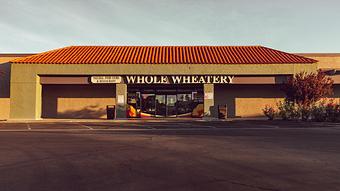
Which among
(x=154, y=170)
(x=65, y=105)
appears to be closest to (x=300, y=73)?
(x=65, y=105)

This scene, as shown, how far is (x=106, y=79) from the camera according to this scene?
31312mm

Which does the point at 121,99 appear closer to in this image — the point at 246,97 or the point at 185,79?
the point at 185,79

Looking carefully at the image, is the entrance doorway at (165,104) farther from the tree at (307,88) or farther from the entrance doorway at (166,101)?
the tree at (307,88)

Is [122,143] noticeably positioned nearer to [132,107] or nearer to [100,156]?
[100,156]

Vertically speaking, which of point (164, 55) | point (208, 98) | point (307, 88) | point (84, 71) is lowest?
point (208, 98)

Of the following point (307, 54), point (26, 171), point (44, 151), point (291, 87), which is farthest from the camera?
point (307, 54)

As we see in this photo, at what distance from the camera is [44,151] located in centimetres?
1184

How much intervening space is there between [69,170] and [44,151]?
3543 mm

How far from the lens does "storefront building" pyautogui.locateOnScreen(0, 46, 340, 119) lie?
31109 millimetres

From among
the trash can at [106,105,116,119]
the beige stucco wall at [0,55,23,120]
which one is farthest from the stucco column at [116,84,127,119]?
the beige stucco wall at [0,55,23,120]

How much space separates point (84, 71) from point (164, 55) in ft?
23.9

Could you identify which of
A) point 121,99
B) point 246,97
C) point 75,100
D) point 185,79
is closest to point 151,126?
point 121,99

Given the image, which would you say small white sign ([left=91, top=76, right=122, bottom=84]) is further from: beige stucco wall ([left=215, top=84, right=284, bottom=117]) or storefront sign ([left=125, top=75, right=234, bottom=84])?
beige stucco wall ([left=215, top=84, right=284, bottom=117])

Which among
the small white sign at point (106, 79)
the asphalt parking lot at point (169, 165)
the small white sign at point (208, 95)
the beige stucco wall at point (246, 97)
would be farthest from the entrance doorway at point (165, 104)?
the asphalt parking lot at point (169, 165)
